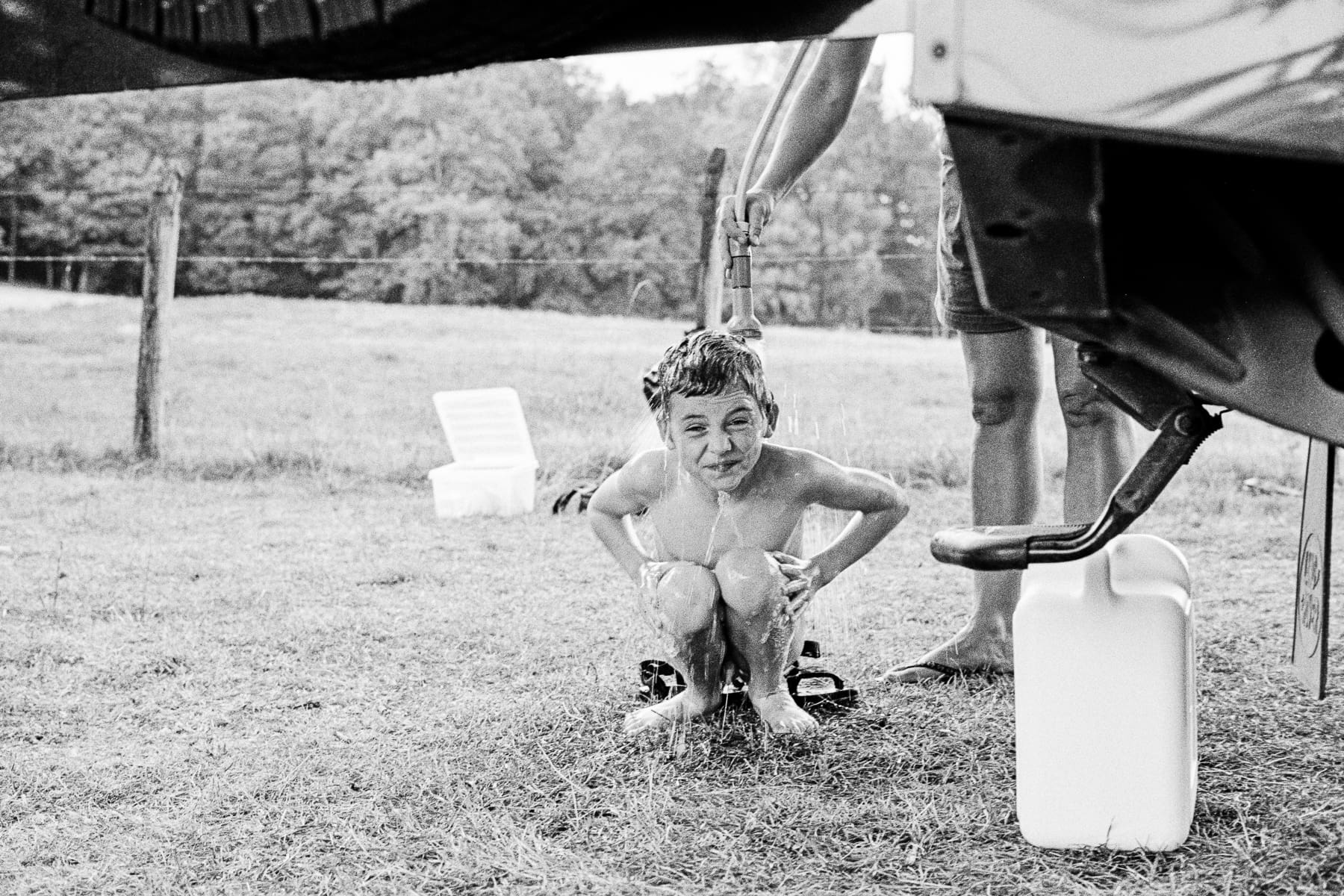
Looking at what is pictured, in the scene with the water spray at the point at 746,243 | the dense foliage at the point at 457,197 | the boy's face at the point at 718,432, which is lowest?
the boy's face at the point at 718,432

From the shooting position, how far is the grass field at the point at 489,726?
201 centimetres

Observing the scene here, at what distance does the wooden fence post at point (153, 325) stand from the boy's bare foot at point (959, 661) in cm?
595

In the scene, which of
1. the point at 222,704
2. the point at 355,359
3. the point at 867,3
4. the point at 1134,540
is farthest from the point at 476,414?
the point at 355,359

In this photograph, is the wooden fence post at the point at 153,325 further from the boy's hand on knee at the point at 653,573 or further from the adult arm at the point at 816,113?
the boy's hand on knee at the point at 653,573

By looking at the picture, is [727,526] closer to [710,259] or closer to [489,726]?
[489,726]

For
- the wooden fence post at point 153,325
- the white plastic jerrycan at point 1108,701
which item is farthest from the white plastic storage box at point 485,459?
the white plastic jerrycan at point 1108,701

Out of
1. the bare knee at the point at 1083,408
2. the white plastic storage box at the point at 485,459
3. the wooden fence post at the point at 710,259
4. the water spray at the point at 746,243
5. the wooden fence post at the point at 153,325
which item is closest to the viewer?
the water spray at the point at 746,243

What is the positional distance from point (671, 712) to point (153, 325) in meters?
6.18

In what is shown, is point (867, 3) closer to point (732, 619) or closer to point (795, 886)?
point (795, 886)

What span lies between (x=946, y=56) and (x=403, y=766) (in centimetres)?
181

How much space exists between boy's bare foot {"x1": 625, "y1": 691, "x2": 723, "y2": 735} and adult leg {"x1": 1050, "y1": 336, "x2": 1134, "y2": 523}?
906mm

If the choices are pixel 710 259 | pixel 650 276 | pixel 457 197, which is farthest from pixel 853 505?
pixel 457 197

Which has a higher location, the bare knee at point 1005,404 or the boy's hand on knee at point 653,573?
the bare knee at point 1005,404

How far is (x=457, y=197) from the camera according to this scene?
29.2 m
